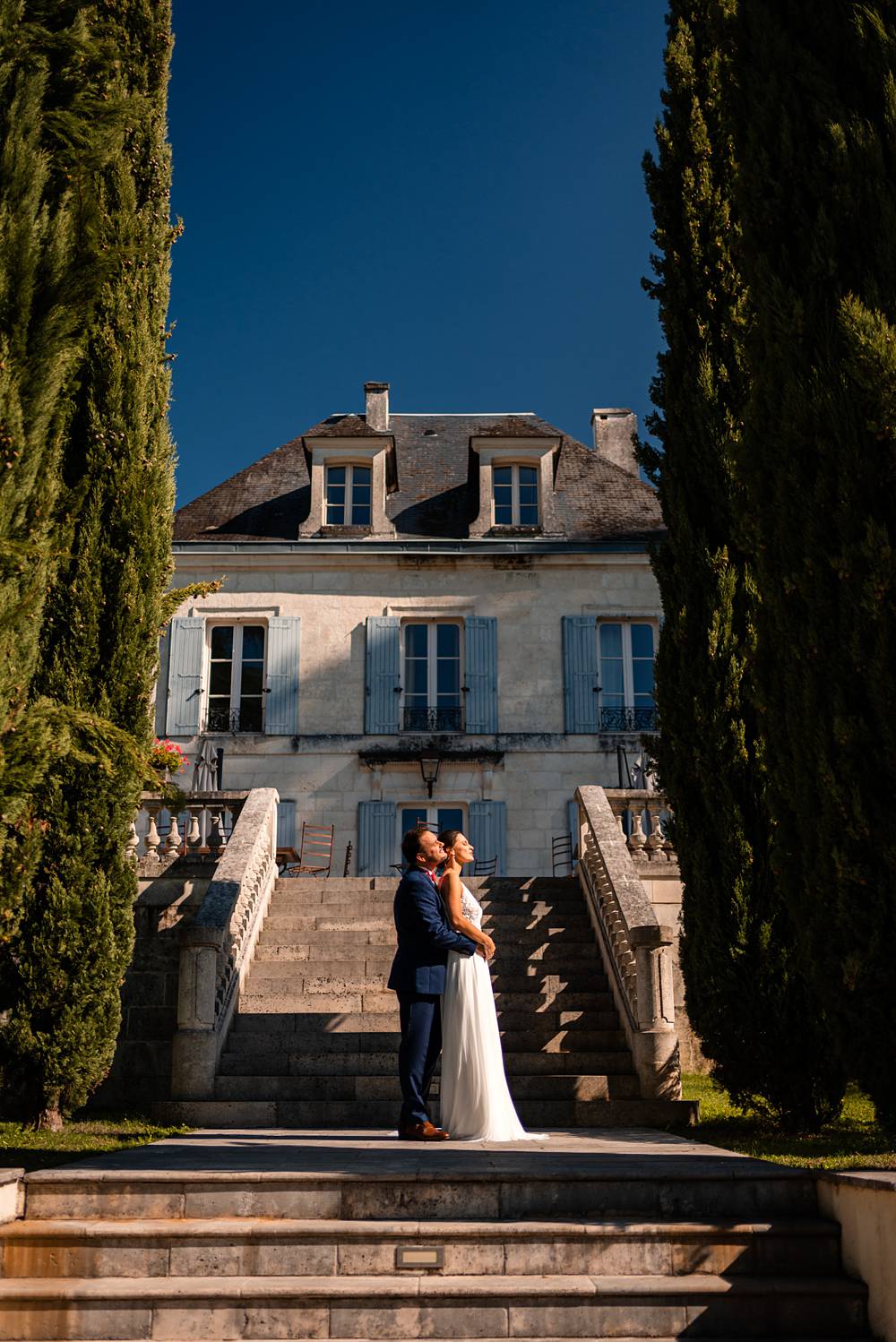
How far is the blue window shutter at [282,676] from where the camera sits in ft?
58.0


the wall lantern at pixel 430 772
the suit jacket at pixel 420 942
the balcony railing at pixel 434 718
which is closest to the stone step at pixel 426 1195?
the suit jacket at pixel 420 942

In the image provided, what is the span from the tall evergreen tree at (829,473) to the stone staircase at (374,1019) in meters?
3.80

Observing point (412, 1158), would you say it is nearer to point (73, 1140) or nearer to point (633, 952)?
point (73, 1140)

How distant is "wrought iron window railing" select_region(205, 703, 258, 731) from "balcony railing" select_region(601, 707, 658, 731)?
493 cm

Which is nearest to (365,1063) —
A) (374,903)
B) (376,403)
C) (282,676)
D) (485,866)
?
(374,903)

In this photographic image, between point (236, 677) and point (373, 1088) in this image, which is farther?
point (236, 677)

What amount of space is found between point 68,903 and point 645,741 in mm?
4243

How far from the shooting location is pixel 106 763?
5.77m

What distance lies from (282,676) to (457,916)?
1077 cm

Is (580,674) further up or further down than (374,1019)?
further up

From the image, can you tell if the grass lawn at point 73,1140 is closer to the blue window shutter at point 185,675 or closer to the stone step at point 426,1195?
the stone step at point 426,1195

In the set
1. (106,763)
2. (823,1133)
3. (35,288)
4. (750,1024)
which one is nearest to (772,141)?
(35,288)

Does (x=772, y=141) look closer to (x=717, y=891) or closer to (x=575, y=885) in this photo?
(x=717, y=891)

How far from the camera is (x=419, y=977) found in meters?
6.97
